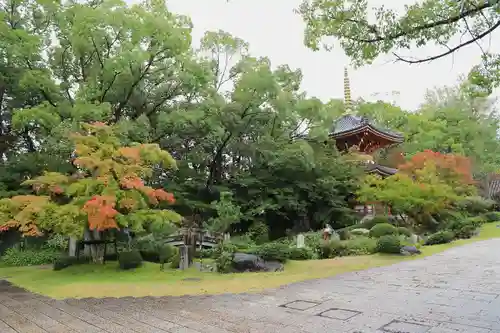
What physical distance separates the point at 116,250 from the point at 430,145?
22401mm

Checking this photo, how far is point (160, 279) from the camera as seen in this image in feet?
31.1

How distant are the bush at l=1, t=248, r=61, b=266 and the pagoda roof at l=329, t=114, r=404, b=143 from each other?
51.6ft

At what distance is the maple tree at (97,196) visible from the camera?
9914mm

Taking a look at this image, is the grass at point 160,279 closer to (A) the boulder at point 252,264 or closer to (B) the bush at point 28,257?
(A) the boulder at point 252,264

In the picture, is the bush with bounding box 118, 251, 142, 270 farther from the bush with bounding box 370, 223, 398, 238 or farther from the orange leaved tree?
the bush with bounding box 370, 223, 398, 238

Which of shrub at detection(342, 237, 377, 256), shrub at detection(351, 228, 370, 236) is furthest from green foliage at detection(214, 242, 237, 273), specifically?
shrub at detection(351, 228, 370, 236)

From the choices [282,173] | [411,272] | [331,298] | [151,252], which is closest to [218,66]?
[282,173]

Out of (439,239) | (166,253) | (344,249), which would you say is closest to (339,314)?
(344,249)

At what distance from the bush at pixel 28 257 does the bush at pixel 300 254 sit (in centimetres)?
880

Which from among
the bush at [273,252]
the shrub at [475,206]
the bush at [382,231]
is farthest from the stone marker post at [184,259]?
the shrub at [475,206]

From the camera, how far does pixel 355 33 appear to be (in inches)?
205

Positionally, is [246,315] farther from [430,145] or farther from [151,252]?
[430,145]

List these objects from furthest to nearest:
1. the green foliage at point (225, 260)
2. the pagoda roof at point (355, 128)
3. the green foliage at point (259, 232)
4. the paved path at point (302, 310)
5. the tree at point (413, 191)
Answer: the pagoda roof at point (355, 128) → the green foliage at point (259, 232) → the tree at point (413, 191) → the green foliage at point (225, 260) → the paved path at point (302, 310)

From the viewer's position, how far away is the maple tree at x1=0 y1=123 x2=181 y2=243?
390 inches
